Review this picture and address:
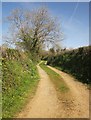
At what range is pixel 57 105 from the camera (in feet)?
42.8

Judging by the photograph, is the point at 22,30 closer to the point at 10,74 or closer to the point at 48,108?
the point at 10,74

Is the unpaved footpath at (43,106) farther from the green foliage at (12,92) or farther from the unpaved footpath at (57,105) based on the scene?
the green foliage at (12,92)

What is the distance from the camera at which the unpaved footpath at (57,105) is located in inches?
450

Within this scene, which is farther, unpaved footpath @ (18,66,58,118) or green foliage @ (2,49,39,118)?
green foliage @ (2,49,39,118)

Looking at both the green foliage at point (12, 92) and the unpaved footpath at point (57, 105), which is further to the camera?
the green foliage at point (12, 92)

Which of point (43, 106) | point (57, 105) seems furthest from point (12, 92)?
point (57, 105)

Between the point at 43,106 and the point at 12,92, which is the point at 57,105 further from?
the point at 12,92

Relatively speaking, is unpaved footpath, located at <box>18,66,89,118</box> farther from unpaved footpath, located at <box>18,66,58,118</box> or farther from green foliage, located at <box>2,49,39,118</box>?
green foliage, located at <box>2,49,39,118</box>

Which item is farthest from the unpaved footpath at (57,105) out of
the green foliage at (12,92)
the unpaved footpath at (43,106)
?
the green foliage at (12,92)

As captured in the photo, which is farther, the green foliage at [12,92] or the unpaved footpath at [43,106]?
the green foliage at [12,92]

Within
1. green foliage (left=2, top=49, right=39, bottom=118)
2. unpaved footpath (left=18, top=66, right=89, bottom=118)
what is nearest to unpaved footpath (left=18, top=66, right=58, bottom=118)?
unpaved footpath (left=18, top=66, right=89, bottom=118)

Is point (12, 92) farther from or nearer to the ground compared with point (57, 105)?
farther from the ground

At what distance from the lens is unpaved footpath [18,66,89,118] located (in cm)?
1142

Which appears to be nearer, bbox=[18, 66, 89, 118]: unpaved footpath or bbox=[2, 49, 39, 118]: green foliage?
bbox=[18, 66, 89, 118]: unpaved footpath
